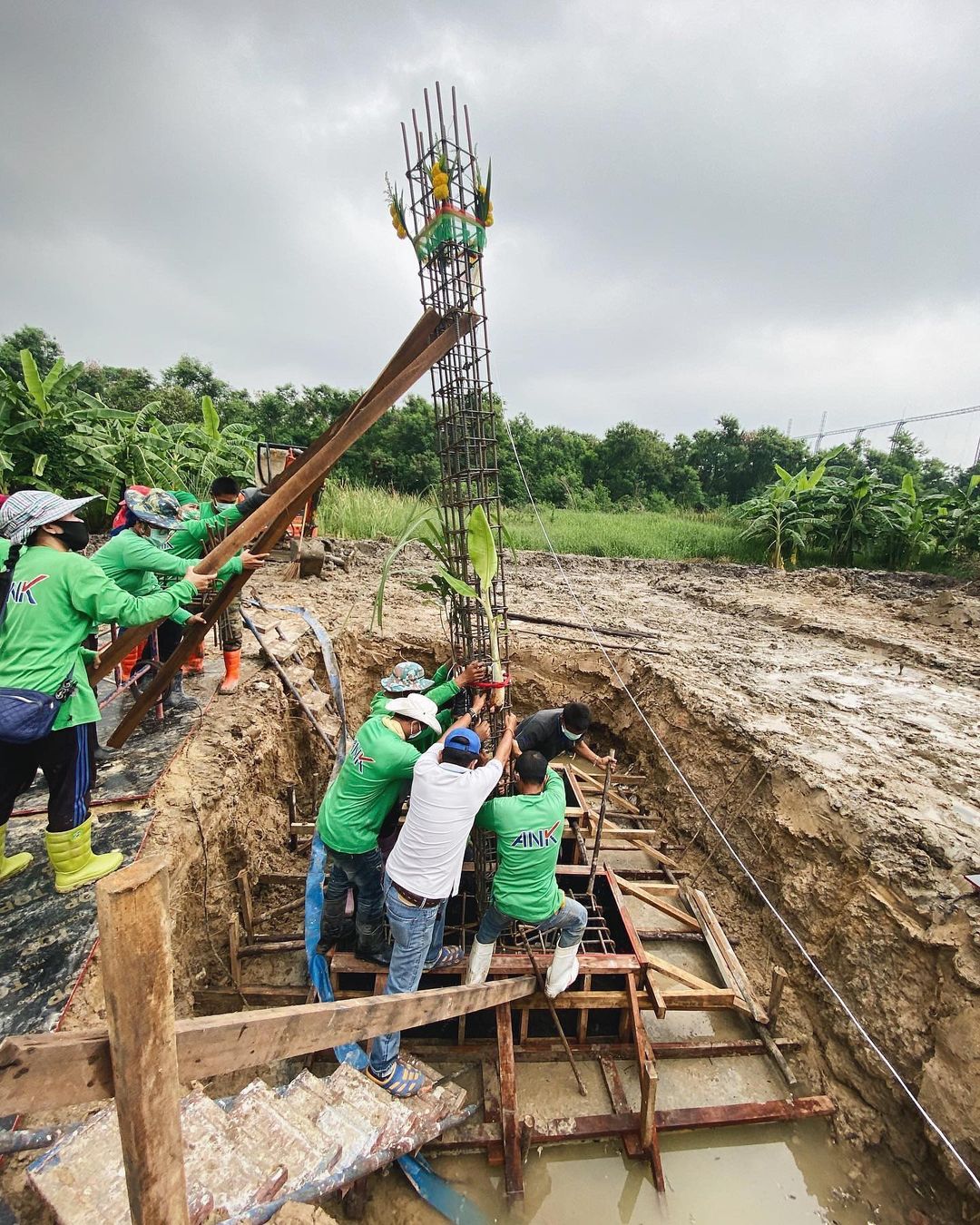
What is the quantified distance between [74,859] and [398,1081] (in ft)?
7.01

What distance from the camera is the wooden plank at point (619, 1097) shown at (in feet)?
10.7

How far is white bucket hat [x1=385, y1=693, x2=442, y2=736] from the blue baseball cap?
0.35 m

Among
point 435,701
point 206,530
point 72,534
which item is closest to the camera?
point 72,534

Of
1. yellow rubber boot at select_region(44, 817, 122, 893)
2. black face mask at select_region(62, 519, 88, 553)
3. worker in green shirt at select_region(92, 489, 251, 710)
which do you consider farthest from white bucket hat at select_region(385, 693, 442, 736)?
black face mask at select_region(62, 519, 88, 553)

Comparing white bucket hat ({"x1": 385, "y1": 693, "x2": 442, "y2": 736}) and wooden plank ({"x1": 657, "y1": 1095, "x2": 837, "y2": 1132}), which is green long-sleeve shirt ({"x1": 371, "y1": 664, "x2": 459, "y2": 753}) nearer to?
white bucket hat ({"x1": 385, "y1": 693, "x2": 442, "y2": 736})

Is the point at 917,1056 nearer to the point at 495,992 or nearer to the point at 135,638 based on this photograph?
the point at 495,992

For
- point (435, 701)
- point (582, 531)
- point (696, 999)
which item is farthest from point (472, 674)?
point (582, 531)

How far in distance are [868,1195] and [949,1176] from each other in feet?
1.49

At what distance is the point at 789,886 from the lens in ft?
14.6

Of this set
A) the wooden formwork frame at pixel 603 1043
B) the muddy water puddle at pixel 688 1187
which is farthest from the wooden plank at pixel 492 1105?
the muddy water puddle at pixel 688 1187

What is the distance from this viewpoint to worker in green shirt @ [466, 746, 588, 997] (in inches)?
131

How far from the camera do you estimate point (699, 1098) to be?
3.61m

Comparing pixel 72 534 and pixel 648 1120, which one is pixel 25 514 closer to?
pixel 72 534

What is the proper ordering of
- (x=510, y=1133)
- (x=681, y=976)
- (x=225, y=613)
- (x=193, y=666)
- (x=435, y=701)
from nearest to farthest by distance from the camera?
(x=510, y=1133), (x=681, y=976), (x=435, y=701), (x=225, y=613), (x=193, y=666)
